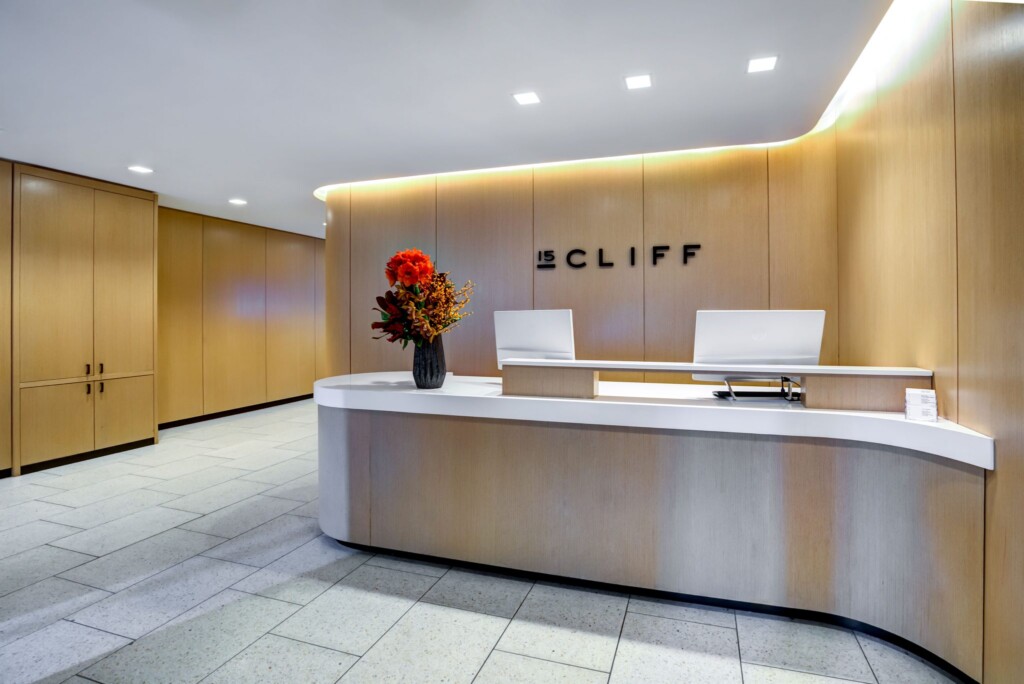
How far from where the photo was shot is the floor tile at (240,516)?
3.95m

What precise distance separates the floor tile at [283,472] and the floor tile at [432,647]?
299cm

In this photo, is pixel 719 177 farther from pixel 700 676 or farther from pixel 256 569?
pixel 256 569

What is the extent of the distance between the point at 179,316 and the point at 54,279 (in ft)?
6.94

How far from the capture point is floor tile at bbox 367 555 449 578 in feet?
10.8

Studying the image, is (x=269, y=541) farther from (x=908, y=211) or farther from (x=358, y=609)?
(x=908, y=211)

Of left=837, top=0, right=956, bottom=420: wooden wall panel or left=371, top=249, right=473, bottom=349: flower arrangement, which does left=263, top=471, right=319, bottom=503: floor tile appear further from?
left=837, top=0, right=956, bottom=420: wooden wall panel

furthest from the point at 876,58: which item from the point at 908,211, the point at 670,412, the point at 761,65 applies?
the point at 670,412

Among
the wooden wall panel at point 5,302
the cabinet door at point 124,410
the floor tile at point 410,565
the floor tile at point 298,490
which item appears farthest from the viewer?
the cabinet door at point 124,410

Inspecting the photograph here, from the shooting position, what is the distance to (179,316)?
7.66m

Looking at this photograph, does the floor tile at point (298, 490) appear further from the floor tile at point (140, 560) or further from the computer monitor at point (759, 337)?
the computer monitor at point (759, 337)

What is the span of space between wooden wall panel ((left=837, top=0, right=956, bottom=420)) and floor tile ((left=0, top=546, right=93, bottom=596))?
5162 mm

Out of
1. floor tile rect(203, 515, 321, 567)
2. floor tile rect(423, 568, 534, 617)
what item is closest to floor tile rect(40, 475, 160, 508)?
floor tile rect(203, 515, 321, 567)

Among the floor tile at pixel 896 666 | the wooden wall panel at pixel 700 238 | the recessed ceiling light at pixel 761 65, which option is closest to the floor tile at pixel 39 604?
the floor tile at pixel 896 666

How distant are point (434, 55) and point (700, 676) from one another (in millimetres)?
3547
